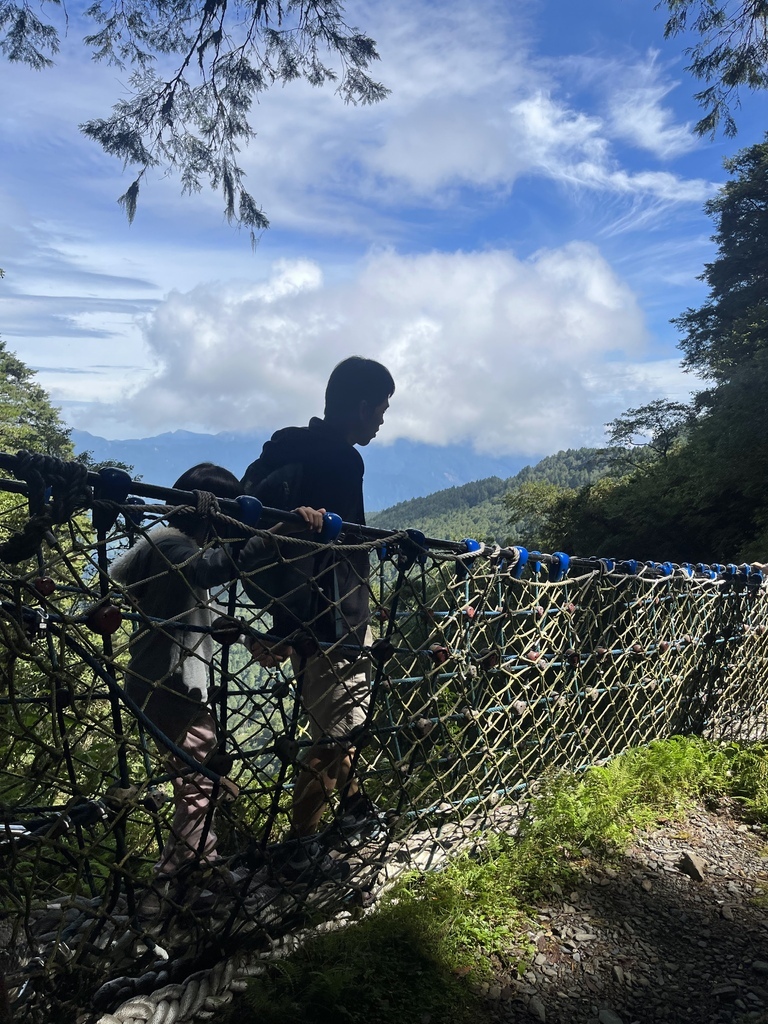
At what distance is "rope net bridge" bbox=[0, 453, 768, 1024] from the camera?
1482mm

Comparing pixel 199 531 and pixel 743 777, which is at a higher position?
pixel 199 531

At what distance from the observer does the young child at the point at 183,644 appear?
1855 millimetres

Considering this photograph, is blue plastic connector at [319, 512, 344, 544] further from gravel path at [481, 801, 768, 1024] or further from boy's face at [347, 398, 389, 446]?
gravel path at [481, 801, 768, 1024]

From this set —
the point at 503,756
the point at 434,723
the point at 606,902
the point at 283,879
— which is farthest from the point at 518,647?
the point at 283,879

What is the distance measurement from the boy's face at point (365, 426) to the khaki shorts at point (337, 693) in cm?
85

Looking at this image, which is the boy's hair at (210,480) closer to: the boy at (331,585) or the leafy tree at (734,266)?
the boy at (331,585)

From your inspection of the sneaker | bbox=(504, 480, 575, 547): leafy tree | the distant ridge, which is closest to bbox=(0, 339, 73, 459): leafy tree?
bbox=(504, 480, 575, 547): leafy tree

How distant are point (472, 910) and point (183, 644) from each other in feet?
4.55

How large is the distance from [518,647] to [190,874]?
175 centimetres

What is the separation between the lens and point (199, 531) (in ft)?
6.63

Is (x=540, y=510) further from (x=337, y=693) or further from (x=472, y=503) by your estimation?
(x=472, y=503)

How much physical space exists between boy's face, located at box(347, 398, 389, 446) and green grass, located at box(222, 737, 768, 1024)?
163cm

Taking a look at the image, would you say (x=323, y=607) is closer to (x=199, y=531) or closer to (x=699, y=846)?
(x=199, y=531)

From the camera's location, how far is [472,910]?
2279 millimetres
